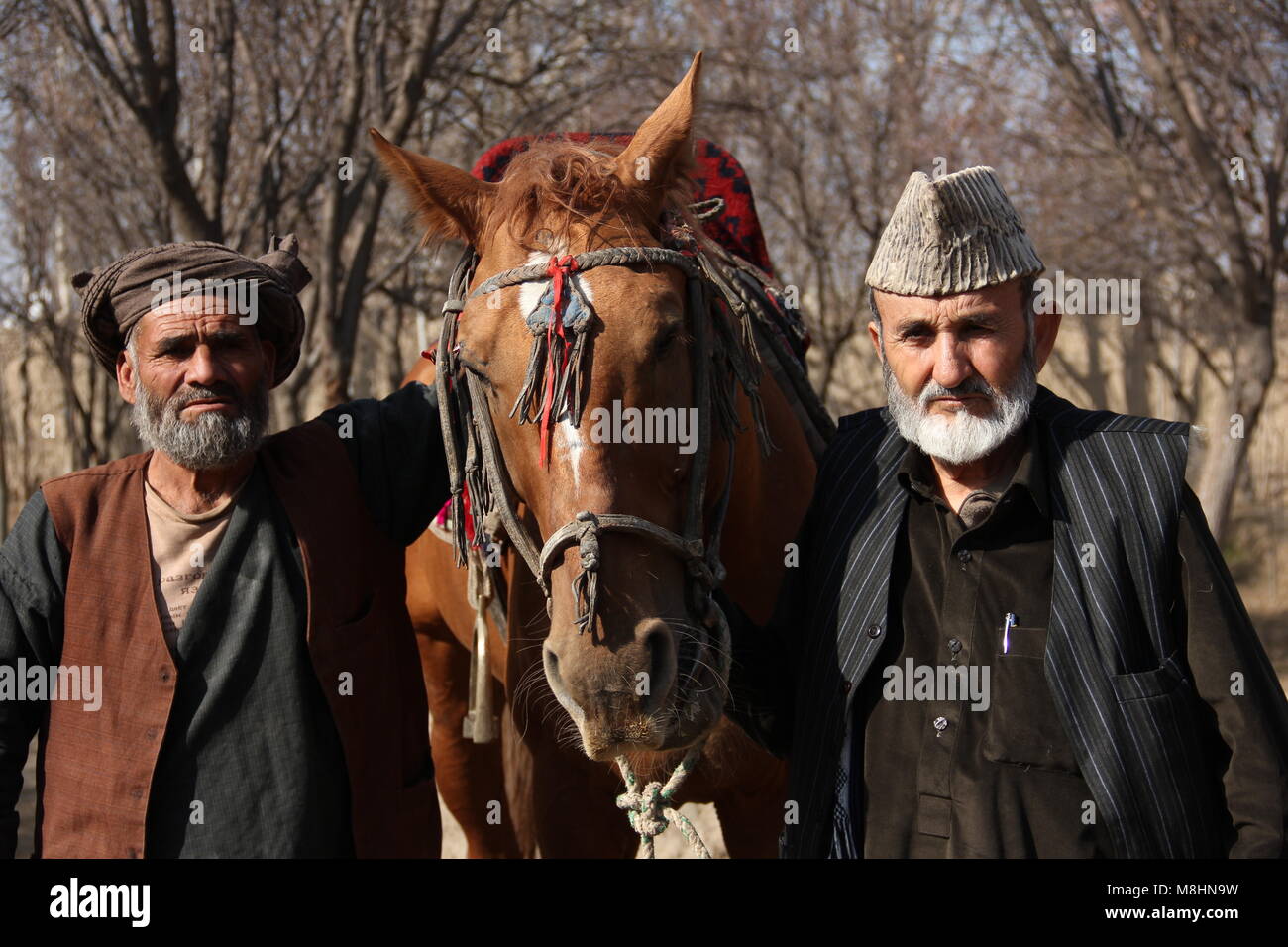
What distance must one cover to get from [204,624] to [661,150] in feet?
4.78

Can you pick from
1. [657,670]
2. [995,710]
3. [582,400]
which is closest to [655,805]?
[657,670]

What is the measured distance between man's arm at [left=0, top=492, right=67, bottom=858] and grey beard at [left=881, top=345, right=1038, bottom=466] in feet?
6.04

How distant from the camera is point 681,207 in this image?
2961mm

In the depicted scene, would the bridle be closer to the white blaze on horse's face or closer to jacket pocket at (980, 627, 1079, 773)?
the white blaze on horse's face

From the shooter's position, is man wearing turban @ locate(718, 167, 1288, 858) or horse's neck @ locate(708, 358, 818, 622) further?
horse's neck @ locate(708, 358, 818, 622)

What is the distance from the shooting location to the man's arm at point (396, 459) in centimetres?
294

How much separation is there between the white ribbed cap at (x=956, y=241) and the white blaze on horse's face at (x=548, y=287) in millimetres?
636

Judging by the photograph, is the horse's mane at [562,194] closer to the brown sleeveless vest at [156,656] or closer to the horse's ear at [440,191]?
the horse's ear at [440,191]

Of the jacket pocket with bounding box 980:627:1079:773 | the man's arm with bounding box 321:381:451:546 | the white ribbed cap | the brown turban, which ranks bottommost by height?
the jacket pocket with bounding box 980:627:1079:773

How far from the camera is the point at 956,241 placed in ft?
7.85

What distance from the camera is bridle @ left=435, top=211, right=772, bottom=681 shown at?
8.12ft

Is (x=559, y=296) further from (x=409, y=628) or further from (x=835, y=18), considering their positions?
(x=835, y=18)

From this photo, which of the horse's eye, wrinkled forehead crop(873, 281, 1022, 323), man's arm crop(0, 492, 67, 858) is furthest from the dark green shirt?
man's arm crop(0, 492, 67, 858)

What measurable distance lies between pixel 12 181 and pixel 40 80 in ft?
7.50
